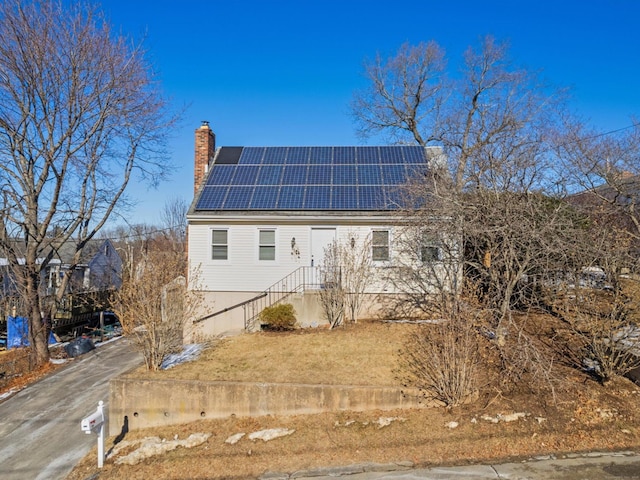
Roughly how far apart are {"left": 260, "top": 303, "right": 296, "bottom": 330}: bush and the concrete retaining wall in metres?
4.03

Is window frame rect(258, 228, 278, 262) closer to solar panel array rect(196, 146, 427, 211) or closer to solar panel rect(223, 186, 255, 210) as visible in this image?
solar panel array rect(196, 146, 427, 211)

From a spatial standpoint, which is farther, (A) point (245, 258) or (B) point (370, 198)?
(B) point (370, 198)

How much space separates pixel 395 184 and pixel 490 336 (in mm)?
6694

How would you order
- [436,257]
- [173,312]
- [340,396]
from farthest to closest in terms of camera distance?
[436,257]
[173,312]
[340,396]

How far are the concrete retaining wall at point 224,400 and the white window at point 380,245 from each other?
20.6 feet

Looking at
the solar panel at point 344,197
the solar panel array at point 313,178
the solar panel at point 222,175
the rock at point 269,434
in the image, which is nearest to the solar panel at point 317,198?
the solar panel array at point 313,178

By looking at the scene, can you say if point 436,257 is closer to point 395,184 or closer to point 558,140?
point 395,184

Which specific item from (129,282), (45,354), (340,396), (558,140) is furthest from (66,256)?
(558,140)

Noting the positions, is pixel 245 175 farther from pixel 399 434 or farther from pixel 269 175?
pixel 399 434

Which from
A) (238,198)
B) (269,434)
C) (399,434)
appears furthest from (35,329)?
(399,434)

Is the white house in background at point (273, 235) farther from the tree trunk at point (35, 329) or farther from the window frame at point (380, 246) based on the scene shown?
the tree trunk at point (35, 329)

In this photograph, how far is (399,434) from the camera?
247 inches

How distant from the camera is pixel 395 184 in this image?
1381 cm

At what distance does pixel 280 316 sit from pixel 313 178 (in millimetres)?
5664
